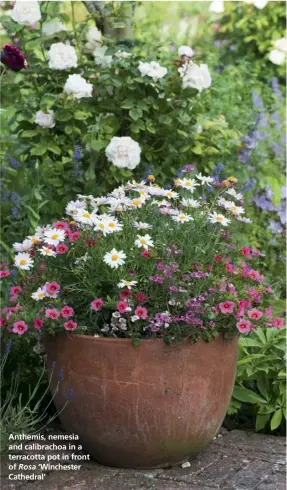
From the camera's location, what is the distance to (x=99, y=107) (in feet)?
13.4

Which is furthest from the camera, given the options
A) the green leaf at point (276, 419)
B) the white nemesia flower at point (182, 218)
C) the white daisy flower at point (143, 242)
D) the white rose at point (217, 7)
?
the white rose at point (217, 7)

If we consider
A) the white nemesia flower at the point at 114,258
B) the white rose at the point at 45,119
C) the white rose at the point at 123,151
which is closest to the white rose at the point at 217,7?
the white rose at the point at 45,119

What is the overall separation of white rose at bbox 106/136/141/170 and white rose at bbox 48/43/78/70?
453mm

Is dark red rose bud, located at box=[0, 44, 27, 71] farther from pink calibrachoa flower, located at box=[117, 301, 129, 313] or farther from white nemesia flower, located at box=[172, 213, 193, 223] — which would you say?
pink calibrachoa flower, located at box=[117, 301, 129, 313]

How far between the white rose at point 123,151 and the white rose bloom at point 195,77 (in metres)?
0.44

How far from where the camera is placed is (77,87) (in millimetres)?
3812

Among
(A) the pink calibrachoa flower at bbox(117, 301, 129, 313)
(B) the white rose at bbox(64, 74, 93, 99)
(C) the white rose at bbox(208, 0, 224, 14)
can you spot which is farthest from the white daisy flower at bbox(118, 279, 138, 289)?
(C) the white rose at bbox(208, 0, 224, 14)

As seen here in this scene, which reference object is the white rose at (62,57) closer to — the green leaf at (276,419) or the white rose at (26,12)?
the white rose at (26,12)

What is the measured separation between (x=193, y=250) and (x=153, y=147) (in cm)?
149

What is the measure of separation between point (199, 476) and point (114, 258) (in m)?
0.89

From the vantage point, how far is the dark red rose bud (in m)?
3.82

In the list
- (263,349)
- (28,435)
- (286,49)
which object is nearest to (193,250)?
(263,349)

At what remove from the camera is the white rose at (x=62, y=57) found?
3.88 metres

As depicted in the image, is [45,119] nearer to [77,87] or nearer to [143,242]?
[77,87]
